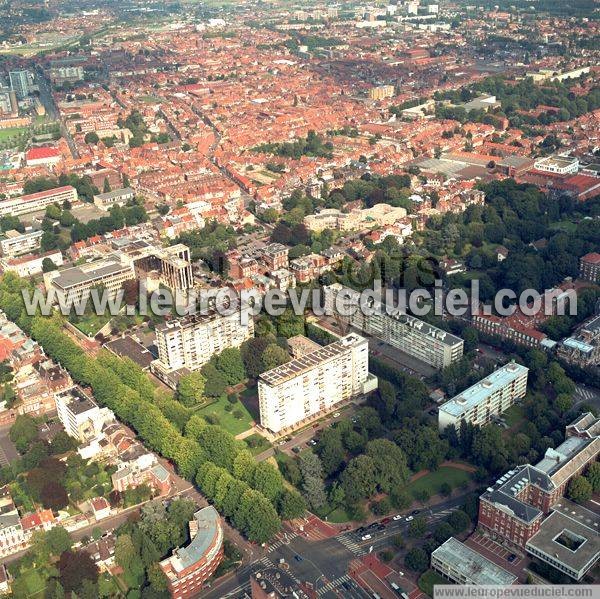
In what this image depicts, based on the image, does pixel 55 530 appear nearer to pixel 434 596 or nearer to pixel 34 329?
pixel 434 596

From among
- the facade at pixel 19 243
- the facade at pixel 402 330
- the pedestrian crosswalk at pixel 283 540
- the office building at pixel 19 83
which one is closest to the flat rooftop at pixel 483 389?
the facade at pixel 402 330

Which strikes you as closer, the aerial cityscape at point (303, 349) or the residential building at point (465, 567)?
the residential building at point (465, 567)

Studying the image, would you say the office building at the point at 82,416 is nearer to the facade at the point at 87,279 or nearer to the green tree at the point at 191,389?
the green tree at the point at 191,389

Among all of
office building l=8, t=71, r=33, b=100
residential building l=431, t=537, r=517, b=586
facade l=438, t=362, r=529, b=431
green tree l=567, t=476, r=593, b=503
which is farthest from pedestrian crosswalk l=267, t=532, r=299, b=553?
office building l=8, t=71, r=33, b=100

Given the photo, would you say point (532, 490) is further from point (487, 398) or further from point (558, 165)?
point (558, 165)

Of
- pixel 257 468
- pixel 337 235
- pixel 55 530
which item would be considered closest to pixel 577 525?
pixel 257 468

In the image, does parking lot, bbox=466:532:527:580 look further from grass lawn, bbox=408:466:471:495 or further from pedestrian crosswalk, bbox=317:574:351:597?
pedestrian crosswalk, bbox=317:574:351:597

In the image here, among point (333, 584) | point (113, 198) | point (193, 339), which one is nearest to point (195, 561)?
point (333, 584)
